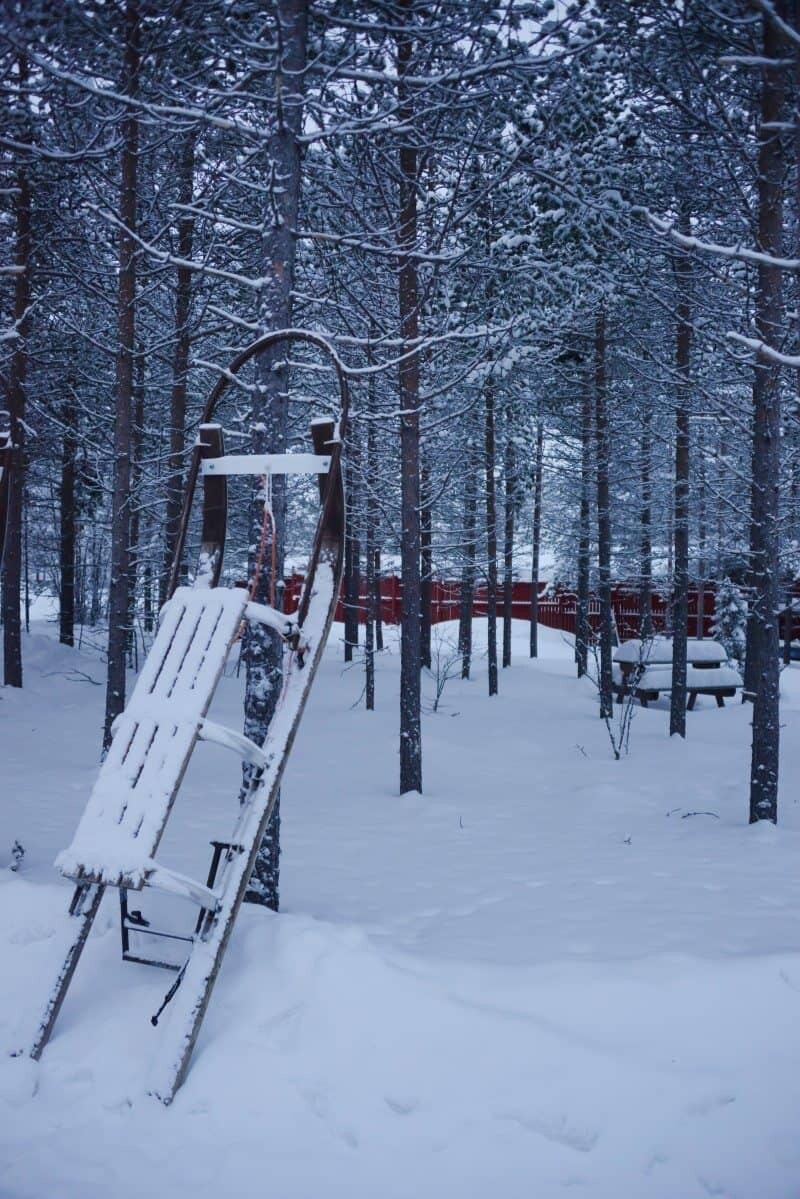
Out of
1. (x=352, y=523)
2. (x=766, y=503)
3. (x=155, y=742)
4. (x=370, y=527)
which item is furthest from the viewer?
(x=352, y=523)

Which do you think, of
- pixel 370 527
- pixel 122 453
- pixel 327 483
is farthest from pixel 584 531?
pixel 327 483

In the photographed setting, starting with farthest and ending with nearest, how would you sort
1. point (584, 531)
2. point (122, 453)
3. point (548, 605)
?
point (548, 605) → point (584, 531) → point (122, 453)

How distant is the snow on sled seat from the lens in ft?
11.0

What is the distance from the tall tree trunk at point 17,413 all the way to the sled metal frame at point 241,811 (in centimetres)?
740

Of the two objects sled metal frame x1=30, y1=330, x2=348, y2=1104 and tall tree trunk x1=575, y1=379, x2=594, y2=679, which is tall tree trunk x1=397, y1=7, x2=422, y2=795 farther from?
tall tree trunk x1=575, y1=379, x2=594, y2=679

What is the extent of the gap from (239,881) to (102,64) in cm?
581

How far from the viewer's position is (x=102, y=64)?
6160mm

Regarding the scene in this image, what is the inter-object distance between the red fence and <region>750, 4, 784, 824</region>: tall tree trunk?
17.1 meters

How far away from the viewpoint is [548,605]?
3200cm

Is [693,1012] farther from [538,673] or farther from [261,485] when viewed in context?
[538,673]

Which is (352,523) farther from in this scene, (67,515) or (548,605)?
(548,605)

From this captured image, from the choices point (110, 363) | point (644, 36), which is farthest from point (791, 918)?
point (110, 363)

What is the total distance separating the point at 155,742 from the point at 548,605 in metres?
29.1

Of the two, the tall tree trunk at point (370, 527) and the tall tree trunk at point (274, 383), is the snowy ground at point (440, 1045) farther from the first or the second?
the tall tree trunk at point (370, 527)
